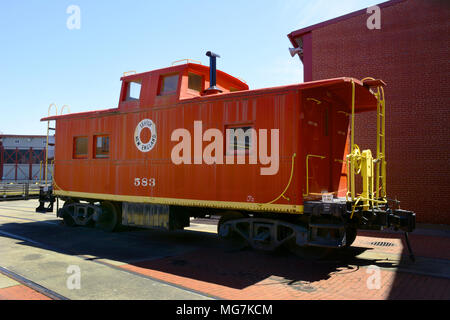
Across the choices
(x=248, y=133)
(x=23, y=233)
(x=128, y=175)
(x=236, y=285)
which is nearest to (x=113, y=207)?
(x=128, y=175)

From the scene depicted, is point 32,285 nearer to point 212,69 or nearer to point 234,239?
point 234,239

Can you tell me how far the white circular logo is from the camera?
33.5 feet

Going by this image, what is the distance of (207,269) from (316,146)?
13.0 feet

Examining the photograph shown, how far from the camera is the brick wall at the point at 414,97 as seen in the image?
13.3m

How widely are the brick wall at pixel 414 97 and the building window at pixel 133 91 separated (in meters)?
9.64

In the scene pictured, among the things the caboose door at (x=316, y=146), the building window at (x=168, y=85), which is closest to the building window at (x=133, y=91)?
the building window at (x=168, y=85)

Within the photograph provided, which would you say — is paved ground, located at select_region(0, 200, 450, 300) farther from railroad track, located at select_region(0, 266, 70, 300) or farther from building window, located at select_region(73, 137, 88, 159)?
building window, located at select_region(73, 137, 88, 159)

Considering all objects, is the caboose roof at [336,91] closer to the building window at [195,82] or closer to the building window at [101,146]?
the building window at [195,82]

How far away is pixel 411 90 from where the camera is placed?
45.8 feet

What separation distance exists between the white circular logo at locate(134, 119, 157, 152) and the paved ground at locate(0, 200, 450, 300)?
2.93m

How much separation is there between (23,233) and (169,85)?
23.8ft

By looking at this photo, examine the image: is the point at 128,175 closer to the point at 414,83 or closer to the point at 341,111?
the point at 341,111

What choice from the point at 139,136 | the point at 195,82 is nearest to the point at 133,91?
the point at 139,136

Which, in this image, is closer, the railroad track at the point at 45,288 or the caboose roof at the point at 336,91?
the railroad track at the point at 45,288
